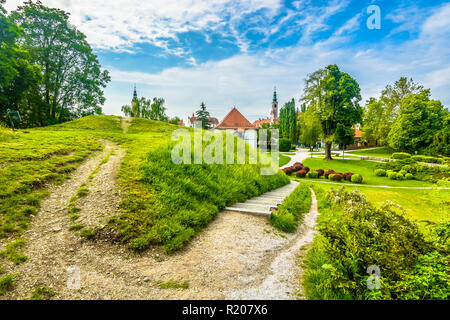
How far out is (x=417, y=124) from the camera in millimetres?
27328

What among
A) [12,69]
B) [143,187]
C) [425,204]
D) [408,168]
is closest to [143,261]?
[143,187]

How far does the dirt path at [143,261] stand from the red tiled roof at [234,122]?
41.0 meters

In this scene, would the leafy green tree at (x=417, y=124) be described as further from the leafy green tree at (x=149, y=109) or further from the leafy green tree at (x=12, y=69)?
the leafy green tree at (x=12, y=69)

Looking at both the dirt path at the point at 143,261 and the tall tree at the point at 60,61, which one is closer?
the dirt path at the point at 143,261

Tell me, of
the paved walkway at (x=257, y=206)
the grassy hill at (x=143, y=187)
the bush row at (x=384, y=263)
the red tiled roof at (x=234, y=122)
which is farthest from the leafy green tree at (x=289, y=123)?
the bush row at (x=384, y=263)

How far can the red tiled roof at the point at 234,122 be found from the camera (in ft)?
148

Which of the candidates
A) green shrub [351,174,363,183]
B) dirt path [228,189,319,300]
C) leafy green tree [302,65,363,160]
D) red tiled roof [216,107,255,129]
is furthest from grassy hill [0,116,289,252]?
red tiled roof [216,107,255,129]

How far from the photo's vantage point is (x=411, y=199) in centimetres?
959

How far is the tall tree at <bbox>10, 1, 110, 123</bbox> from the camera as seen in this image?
17.9 meters

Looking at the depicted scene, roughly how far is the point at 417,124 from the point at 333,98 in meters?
A: 14.5

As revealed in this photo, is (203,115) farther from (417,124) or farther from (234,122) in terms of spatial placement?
(417,124)

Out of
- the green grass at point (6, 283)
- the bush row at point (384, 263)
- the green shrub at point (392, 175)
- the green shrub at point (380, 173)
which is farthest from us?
the green shrub at point (380, 173)

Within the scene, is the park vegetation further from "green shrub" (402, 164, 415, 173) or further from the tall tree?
"green shrub" (402, 164, 415, 173)

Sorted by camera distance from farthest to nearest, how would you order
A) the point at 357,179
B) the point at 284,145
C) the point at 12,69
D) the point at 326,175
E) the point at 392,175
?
the point at 284,145
the point at 326,175
the point at 392,175
the point at 357,179
the point at 12,69
